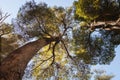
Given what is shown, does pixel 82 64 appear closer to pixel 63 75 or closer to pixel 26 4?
pixel 63 75

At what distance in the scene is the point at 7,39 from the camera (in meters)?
18.0

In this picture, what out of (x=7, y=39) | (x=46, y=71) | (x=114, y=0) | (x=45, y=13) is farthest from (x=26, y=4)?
(x=114, y=0)

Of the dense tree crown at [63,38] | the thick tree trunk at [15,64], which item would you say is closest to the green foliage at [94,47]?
the dense tree crown at [63,38]

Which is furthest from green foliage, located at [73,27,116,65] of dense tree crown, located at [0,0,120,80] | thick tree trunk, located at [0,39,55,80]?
thick tree trunk, located at [0,39,55,80]

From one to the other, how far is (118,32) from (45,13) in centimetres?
489

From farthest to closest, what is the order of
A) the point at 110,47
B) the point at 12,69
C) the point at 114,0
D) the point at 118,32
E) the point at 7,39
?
the point at 7,39
the point at 110,47
the point at 118,32
the point at 114,0
the point at 12,69

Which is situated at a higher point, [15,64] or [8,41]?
[8,41]

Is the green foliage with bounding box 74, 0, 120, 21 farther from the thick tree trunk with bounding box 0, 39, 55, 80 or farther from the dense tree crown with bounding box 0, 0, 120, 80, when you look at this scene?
the thick tree trunk with bounding box 0, 39, 55, 80

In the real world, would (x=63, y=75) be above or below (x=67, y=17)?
below

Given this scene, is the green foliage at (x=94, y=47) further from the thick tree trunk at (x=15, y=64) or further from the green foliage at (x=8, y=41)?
the thick tree trunk at (x=15, y=64)

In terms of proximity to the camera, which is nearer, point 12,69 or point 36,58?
point 12,69

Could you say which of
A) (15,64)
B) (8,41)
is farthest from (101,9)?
(8,41)

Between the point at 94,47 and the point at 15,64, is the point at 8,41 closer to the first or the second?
the point at 94,47

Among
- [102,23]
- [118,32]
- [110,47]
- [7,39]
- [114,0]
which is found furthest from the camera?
[7,39]
